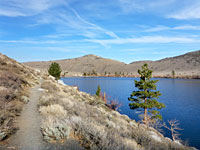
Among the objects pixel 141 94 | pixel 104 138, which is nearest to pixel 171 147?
pixel 104 138

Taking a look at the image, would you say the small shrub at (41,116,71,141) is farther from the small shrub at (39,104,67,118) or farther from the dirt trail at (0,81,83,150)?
the small shrub at (39,104,67,118)

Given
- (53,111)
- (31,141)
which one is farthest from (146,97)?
(31,141)

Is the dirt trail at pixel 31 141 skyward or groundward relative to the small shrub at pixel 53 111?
groundward

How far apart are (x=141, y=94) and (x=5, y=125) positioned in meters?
21.0

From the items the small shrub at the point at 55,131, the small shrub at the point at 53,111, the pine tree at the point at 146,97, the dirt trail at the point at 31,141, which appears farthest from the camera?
the pine tree at the point at 146,97

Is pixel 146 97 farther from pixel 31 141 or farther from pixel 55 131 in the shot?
A: pixel 31 141

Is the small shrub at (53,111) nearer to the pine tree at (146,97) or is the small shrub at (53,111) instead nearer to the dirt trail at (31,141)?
the dirt trail at (31,141)

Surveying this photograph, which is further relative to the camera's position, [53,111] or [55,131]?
[53,111]

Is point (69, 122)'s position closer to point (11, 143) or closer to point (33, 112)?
point (11, 143)

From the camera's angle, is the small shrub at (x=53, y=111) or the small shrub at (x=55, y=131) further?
the small shrub at (x=53, y=111)

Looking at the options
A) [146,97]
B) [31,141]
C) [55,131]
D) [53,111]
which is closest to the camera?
[31,141]

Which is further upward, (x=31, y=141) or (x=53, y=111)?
(x=53, y=111)

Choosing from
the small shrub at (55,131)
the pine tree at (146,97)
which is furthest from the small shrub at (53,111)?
the pine tree at (146,97)

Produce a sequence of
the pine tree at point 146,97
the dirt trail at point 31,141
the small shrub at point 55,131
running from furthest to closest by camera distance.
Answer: the pine tree at point 146,97 → the small shrub at point 55,131 → the dirt trail at point 31,141
